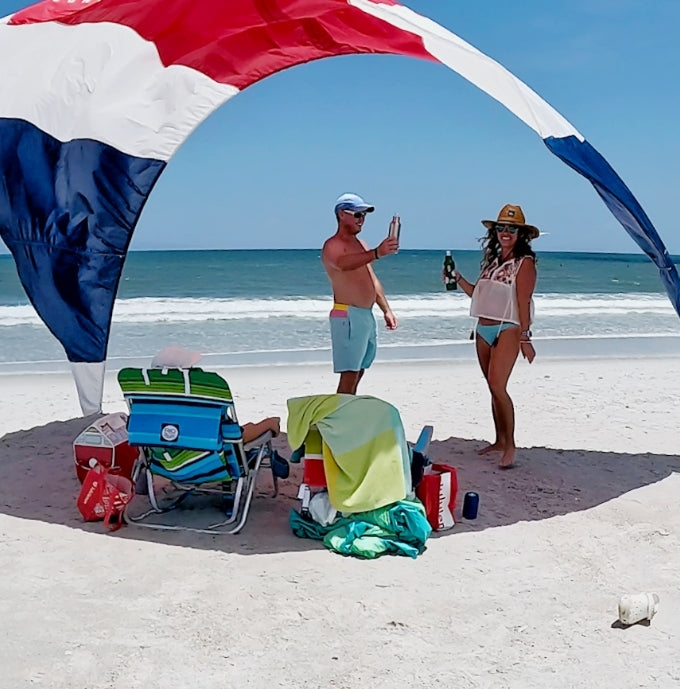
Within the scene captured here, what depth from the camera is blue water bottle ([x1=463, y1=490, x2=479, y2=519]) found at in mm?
4047

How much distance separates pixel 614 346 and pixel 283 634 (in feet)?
25.1

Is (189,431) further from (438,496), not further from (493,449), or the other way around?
(493,449)

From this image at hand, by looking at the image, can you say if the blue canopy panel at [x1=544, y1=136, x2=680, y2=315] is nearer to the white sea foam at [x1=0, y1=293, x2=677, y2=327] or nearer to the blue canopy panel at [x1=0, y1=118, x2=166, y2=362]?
the blue canopy panel at [x1=0, y1=118, x2=166, y2=362]

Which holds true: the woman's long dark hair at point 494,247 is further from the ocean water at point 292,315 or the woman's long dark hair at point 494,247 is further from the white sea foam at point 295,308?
the white sea foam at point 295,308

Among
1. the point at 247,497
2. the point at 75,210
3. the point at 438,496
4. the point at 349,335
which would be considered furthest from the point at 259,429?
the point at 75,210

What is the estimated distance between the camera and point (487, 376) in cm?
495

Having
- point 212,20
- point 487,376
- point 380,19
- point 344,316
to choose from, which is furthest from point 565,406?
point 212,20

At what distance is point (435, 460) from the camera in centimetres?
511

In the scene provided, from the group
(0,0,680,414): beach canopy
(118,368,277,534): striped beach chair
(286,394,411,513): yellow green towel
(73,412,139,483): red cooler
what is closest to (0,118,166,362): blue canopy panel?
(0,0,680,414): beach canopy

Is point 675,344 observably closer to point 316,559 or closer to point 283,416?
point 283,416

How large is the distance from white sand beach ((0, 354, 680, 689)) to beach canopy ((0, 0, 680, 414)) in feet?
3.53

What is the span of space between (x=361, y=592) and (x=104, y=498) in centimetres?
135

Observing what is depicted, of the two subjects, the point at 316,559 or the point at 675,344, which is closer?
the point at 316,559

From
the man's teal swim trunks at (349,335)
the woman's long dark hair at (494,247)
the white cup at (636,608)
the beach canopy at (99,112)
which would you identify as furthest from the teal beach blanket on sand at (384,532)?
the beach canopy at (99,112)
